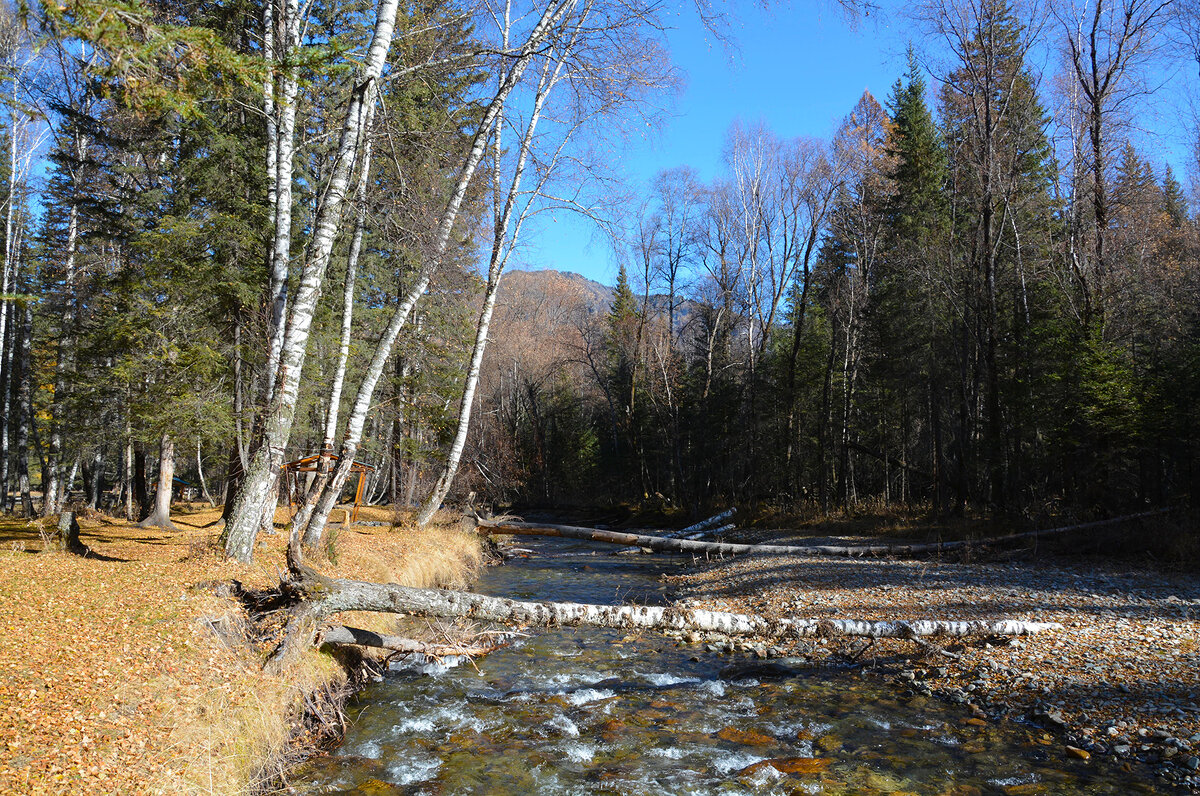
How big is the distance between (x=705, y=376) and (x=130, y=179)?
2368 centimetres

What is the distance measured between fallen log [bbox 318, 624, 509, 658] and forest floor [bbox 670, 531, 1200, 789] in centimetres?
471

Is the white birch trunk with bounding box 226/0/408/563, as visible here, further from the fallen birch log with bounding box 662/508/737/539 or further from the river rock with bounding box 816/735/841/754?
the fallen birch log with bounding box 662/508/737/539

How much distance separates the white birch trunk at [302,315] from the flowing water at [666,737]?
2.74m

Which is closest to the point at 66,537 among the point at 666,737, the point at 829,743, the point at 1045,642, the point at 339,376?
the point at 339,376

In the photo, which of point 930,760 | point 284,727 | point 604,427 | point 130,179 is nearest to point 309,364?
point 130,179

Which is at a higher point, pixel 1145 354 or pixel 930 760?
pixel 1145 354

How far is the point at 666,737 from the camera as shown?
244 inches

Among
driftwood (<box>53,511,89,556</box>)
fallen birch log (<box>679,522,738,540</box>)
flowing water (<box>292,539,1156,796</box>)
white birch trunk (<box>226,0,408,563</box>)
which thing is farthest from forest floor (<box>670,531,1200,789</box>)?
driftwood (<box>53,511,89,556</box>)

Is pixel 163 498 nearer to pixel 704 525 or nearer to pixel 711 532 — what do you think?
pixel 711 532

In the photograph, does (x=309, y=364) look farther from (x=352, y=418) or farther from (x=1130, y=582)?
(x=1130, y=582)

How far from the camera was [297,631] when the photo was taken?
6.00 m

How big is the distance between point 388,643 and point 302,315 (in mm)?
4015

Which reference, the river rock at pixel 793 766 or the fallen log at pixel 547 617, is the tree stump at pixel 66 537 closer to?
the fallen log at pixel 547 617

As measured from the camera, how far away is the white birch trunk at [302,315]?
6.99 metres
